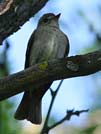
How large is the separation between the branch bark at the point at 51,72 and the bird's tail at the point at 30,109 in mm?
1130

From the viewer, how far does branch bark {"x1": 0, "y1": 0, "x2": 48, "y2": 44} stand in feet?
11.3

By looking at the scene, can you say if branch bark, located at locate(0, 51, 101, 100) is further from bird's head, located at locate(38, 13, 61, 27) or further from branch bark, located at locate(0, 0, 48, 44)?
bird's head, located at locate(38, 13, 61, 27)

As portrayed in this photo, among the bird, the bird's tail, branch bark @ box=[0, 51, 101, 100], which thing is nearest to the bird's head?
the bird

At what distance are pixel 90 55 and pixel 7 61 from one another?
0.89m

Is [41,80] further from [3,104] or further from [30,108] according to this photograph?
[30,108]

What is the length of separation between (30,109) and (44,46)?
995 millimetres

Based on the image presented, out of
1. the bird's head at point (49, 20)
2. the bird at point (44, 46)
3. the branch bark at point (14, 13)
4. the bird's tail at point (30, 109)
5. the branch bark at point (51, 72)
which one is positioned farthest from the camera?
the bird's head at point (49, 20)

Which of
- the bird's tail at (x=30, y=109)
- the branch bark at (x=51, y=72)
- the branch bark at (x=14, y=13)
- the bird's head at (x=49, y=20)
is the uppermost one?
the branch bark at (x=14, y=13)

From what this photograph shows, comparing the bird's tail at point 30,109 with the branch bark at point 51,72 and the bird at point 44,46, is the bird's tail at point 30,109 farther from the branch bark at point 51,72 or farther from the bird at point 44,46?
the branch bark at point 51,72

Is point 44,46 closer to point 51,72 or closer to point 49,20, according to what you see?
point 49,20

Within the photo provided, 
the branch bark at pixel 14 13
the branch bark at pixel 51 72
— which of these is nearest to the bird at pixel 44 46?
the branch bark at pixel 14 13

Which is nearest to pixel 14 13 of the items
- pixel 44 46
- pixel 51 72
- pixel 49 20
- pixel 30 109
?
pixel 51 72

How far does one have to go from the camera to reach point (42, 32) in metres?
5.30

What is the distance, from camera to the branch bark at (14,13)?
3.43 meters
